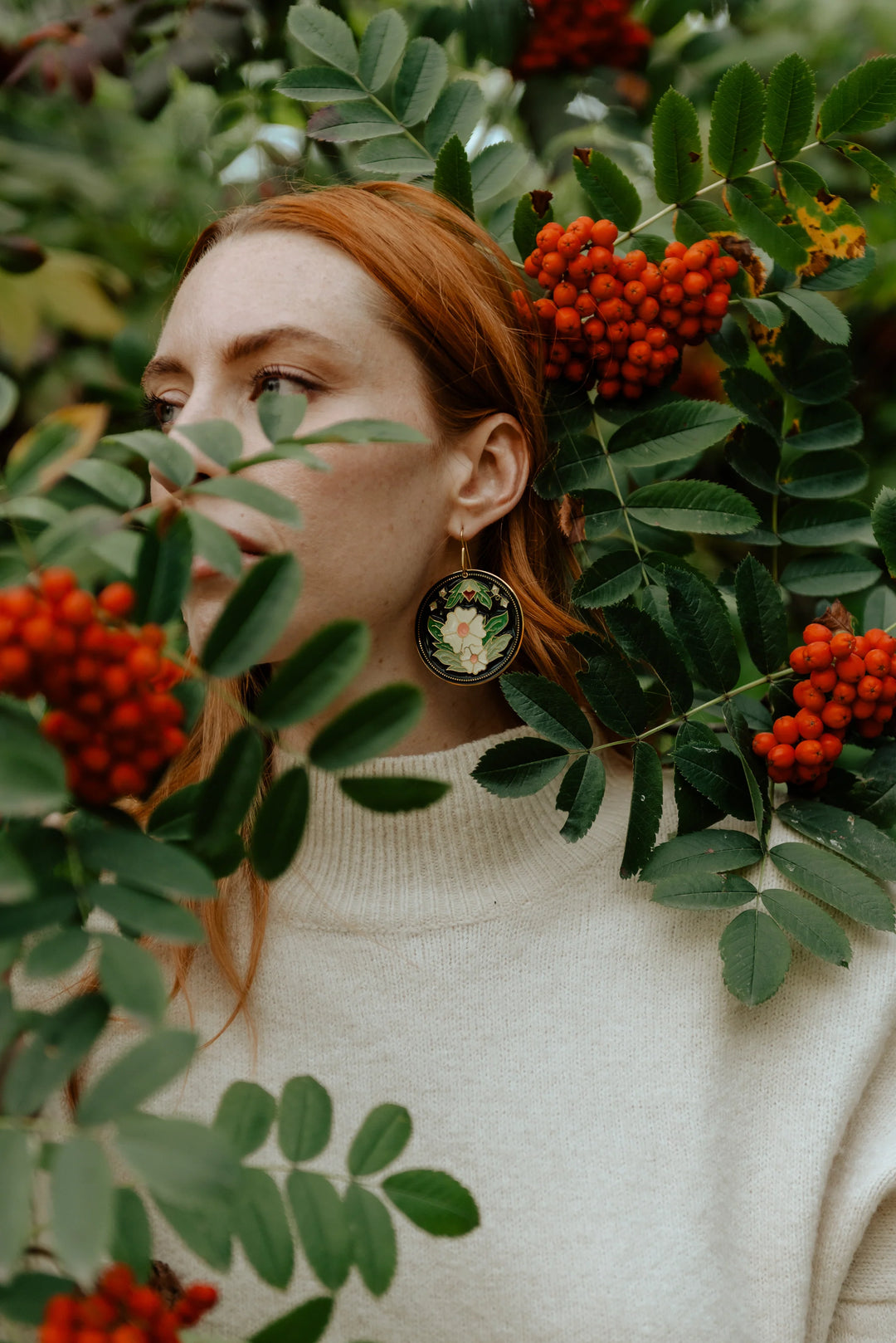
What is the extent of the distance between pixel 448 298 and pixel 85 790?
0.97 m

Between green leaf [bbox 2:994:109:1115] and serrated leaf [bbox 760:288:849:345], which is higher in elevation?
green leaf [bbox 2:994:109:1115]

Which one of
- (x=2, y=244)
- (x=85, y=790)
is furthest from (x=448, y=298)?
(x=85, y=790)

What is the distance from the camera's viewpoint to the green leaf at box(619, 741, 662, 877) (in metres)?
1.14

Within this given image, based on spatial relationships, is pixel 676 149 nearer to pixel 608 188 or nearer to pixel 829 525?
pixel 608 188

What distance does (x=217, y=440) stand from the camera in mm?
649

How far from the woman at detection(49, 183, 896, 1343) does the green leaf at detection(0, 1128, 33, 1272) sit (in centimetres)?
71

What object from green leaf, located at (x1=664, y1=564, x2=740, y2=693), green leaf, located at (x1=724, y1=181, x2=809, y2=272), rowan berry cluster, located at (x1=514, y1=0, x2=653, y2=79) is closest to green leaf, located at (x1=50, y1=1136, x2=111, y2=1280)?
green leaf, located at (x1=664, y1=564, x2=740, y2=693)

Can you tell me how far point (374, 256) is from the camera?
51.4 inches

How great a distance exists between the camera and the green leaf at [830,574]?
1364 millimetres

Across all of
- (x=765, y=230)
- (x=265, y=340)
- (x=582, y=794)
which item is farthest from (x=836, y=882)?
(x=265, y=340)

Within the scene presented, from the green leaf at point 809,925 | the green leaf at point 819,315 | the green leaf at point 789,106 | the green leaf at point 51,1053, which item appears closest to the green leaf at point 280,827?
the green leaf at point 51,1053

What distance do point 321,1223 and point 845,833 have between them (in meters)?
0.77

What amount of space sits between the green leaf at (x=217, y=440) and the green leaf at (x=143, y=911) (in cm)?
25

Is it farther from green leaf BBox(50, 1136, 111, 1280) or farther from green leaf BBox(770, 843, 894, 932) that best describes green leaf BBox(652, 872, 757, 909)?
green leaf BBox(50, 1136, 111, 1280)
